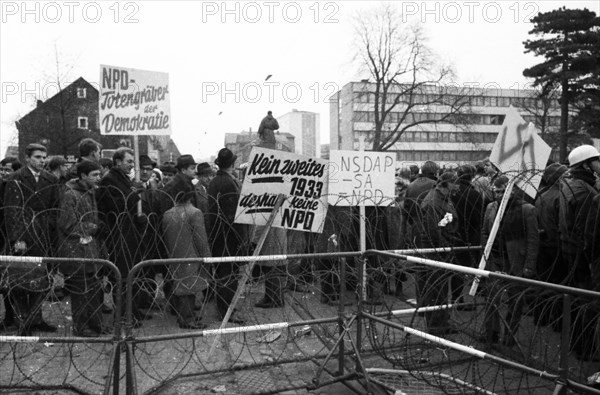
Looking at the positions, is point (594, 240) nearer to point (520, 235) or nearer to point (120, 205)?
point (520, 235)

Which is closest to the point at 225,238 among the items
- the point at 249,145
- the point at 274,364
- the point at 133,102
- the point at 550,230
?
the point at 274,364

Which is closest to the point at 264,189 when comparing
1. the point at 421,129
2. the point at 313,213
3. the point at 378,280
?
the point at 313,213

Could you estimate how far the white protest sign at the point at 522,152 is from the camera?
5.25 metres

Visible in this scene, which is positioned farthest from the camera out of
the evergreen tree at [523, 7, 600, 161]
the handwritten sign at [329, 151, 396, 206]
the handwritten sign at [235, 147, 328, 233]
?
the evergreen tree at [523, 7, 600, 161]

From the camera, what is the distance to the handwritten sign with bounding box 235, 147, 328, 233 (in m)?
5.59

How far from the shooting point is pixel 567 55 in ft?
119

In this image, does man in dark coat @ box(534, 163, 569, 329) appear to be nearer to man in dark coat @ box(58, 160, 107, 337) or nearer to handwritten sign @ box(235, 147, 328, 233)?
handwritten sign @ box(235, 147, 328, 233)

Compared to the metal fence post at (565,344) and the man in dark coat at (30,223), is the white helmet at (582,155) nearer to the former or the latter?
the metal fence post at (565,344)

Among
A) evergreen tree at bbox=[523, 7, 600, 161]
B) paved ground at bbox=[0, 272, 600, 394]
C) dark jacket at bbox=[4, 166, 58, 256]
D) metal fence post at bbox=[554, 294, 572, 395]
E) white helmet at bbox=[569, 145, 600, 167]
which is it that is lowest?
paved ground at bbox=[0, 272, 600, 394]

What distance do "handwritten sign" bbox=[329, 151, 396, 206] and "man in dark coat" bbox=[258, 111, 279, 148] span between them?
372cm

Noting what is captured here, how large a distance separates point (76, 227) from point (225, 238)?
1617 millimetres

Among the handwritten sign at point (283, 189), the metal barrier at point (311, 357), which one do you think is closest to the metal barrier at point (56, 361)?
the metal barrier at point (311, 357)

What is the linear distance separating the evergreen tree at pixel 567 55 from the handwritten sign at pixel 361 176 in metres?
32.7

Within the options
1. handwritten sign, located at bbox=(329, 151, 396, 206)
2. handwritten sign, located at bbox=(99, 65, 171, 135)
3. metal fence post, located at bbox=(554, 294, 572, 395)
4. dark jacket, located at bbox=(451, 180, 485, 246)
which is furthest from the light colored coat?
metal fence post, located at bbox=(554, 294, 572, 395)
